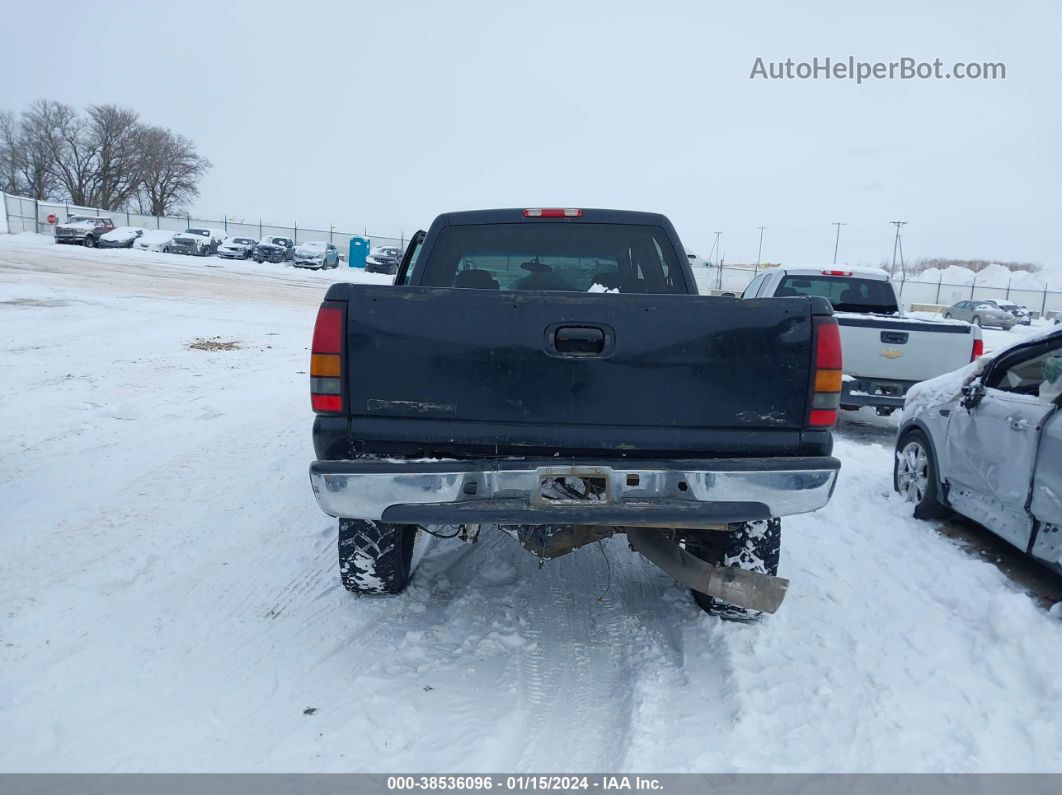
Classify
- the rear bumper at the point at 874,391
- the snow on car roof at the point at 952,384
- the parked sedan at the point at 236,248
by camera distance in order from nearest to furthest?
1. the snow on car roof at the point at 952,384
2. the rear bumper at the point at 874,391
3. the parked sedan at the point at 236,248

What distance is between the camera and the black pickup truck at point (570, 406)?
3.23 metres

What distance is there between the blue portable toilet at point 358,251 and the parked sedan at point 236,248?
707 cm

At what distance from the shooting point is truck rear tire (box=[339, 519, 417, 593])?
3.90m

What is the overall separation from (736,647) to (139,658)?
282cm

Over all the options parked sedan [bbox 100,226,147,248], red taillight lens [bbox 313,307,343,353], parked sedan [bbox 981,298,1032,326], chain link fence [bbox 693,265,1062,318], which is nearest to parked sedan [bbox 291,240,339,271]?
parked sedan [bbox 100,226,147,248]

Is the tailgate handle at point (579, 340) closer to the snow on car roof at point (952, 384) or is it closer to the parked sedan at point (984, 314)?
the snow on car roof at point (952, 384)

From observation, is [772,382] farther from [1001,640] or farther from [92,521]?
[92,521]

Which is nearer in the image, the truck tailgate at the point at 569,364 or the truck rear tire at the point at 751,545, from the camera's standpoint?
the truck tailgate at the point at 569,364

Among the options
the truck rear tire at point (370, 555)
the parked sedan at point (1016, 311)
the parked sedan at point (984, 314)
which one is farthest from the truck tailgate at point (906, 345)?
the parked sedan at point (1016, 311)

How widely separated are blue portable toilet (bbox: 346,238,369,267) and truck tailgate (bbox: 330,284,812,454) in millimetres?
45058

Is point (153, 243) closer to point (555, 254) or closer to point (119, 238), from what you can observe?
point (119, 238)

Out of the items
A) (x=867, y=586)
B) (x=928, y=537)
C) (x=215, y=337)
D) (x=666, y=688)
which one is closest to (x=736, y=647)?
(x=666, y=688)

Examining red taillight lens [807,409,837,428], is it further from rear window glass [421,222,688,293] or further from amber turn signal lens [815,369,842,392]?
rear window glass [421,222,688,293]

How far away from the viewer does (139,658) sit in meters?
3.52
